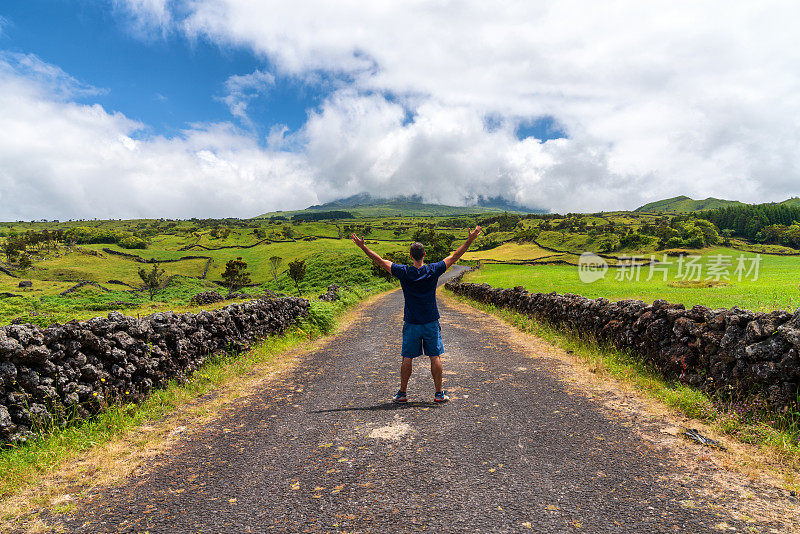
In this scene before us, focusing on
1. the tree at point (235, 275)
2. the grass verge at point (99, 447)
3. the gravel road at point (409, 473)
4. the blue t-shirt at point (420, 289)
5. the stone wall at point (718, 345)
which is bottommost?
the tree at point (235, 275)

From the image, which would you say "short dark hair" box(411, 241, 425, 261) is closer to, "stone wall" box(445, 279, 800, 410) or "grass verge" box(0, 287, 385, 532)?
"grass verge" box(0, 287, 385, 532)

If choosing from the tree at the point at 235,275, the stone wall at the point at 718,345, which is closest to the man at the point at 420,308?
the stone wall at the point at 718,345

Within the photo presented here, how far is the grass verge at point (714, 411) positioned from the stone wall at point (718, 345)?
0.62 ft

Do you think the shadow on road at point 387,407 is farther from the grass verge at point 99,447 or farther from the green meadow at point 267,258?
the green meadow at point 267,258

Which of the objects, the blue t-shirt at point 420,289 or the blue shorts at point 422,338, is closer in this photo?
the blue t-shirt at point 420,289

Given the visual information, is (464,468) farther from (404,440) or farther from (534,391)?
(534,391)

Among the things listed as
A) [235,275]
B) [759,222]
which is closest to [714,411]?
[235,275]

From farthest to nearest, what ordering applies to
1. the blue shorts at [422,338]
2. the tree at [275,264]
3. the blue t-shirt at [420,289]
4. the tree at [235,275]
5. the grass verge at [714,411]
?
1. the tree at [275,264]
2. the tree at [235,275]
3. the blue shorts at [422,338]
4. the blue t-shirt at [420,289]
5. the grass verge at [714,411]

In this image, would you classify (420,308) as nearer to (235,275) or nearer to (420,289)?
(420,289)

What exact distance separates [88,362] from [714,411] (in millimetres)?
10166

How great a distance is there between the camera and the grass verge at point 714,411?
5.00m

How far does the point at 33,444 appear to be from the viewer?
530 centimetres

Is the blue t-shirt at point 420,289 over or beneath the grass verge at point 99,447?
over

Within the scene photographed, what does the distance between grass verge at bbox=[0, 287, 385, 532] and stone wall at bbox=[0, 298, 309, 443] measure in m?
0.26
